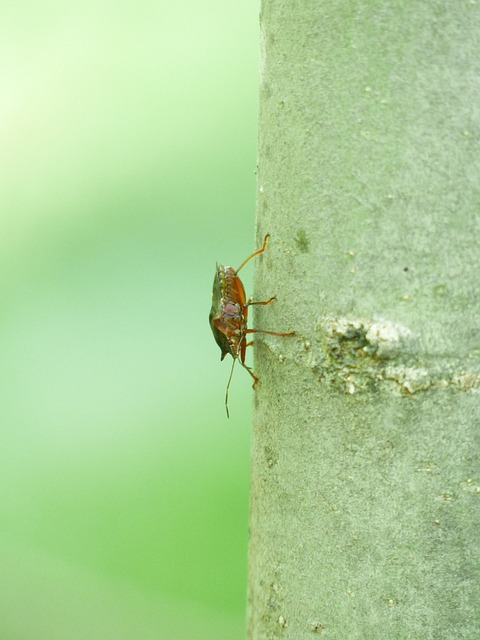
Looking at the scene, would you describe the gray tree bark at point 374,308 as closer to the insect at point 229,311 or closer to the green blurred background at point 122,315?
→ the insect at point 229,311

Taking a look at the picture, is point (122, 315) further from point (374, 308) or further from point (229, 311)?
point (374, 308)

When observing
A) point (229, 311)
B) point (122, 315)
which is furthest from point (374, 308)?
point (122, 315)

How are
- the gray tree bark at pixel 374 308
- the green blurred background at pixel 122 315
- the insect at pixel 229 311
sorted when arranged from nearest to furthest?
1. the gray tree bark at pixel 374 308
2. the insect at pixel 229 311
3. the green blurred background at pixel 122 315

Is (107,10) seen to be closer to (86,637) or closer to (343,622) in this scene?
(86,637)

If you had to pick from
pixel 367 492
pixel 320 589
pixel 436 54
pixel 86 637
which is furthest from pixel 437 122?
pixel 86 637

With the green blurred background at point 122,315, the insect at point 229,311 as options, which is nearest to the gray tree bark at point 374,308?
the insect at point 229,311

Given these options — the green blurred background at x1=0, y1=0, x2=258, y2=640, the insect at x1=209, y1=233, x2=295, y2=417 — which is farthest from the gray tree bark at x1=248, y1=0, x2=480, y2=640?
the green blurred background at x1=0, y1=0, x2=258, y2=640
